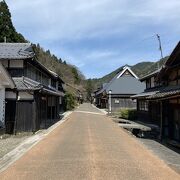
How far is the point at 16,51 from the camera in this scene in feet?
78.4

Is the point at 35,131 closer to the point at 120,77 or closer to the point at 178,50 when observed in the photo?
the point at 178,50

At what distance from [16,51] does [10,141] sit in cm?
768

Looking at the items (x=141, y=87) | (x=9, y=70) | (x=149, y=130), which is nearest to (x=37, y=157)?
(x=9, y=70)

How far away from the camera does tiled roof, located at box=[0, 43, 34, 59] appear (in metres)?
22.6

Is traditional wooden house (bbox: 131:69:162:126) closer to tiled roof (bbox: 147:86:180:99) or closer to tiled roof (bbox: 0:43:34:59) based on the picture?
tiled roof (bbox: 147:86:180:99)

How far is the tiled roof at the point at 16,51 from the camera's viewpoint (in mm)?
22625

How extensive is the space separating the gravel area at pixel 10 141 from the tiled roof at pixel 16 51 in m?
4.97

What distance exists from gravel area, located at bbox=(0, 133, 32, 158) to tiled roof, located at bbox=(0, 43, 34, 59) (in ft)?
16.3

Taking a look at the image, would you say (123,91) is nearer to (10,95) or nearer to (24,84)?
(24,84)

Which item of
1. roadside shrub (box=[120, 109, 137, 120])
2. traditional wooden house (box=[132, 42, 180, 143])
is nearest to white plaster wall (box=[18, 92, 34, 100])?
traditional wooden house (box=[132, 42, 180, 143])

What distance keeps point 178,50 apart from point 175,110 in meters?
3.85

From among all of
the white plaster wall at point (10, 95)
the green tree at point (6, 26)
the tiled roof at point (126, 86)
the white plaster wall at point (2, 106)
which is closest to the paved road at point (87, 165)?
the white plaster wall at point (2, 106)

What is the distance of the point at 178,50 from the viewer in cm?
1922

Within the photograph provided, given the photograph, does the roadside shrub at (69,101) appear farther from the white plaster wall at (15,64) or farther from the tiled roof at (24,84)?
the tiled roof at (24,84)
